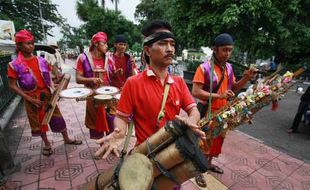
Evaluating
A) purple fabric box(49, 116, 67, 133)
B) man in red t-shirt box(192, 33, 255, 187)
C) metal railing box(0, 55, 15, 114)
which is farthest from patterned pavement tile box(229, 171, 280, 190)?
metal railing box(0, 55, 15, 114)

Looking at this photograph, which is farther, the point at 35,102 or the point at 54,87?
the point at 54,87

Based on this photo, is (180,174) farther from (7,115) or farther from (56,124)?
(7,115)

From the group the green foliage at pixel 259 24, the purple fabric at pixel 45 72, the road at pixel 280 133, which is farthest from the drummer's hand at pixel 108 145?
the green foliage at pixel 259 24

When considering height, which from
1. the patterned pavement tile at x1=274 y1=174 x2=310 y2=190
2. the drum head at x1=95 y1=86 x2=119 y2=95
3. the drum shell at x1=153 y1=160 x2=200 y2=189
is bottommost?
the patterned pavement tile at x1=274 y1=174 x2=310 y2=190

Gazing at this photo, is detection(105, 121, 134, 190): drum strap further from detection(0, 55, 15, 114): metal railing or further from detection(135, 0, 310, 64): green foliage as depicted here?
detection(135, 0, 310, 64): green foliage

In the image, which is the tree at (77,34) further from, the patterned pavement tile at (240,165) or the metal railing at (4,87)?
the patterned pavement tile at (240,165)

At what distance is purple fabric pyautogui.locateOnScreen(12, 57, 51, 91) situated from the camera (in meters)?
Answer: 3.21

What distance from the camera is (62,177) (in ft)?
10.5

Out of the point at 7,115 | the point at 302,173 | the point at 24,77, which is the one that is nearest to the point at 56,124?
the point at 24,77

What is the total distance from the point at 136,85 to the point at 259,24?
6.86 metres

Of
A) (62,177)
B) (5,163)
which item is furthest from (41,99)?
(62,177)

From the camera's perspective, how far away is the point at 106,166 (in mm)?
3518

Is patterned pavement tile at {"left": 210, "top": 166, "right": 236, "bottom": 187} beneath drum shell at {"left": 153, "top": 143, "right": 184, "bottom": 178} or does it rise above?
beneath

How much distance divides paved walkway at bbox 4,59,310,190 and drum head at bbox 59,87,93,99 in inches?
51.4
